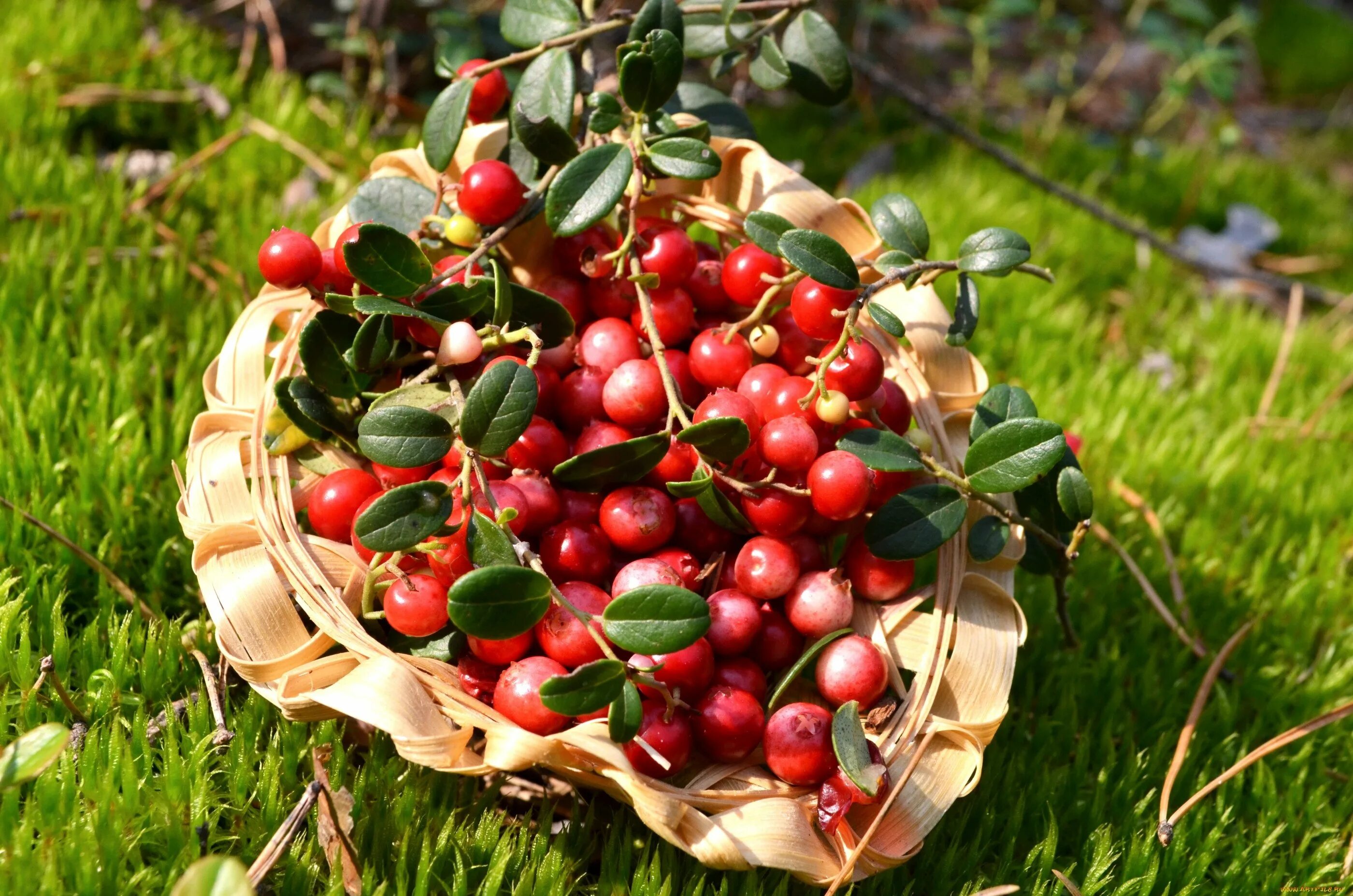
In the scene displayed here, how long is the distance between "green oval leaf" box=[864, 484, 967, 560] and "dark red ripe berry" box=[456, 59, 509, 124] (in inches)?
34.2

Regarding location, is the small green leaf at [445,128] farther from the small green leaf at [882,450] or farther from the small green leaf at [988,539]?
the small green leaf at [988,539]

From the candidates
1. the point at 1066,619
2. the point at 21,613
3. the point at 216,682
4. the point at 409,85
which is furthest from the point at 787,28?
the point at 409,85

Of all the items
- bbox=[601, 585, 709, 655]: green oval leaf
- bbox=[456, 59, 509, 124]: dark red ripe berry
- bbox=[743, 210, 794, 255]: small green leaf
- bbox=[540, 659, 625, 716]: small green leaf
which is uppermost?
bbox=[456, 59, 509, 124]: dark red ripe berry

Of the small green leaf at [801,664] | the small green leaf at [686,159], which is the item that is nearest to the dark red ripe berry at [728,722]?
the small green leaf at [801,664]

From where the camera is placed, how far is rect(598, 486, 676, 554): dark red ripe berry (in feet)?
4.41

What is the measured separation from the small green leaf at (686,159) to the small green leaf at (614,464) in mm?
377

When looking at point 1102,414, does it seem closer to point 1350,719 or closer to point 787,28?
point 1350,719

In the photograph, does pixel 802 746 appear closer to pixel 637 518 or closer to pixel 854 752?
pixel 854 752

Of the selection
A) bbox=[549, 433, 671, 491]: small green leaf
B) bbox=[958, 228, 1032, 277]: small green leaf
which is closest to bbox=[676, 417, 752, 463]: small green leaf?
bbox=[549, 433, 671, 491]: small green leaf

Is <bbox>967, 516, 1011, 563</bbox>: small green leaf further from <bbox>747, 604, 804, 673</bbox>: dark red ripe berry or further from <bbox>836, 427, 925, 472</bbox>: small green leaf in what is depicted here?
<bbox>747, 604, 804, 673</bbox>: dark red ripe berry

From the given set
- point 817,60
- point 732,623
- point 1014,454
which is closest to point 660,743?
point 732,623

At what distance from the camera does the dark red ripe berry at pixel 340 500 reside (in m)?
1.37

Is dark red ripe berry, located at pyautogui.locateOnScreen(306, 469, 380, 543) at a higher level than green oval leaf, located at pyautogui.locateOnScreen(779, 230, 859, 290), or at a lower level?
lower

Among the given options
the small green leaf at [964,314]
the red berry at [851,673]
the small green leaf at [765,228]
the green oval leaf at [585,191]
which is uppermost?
the green oval leaf at [585,191]
